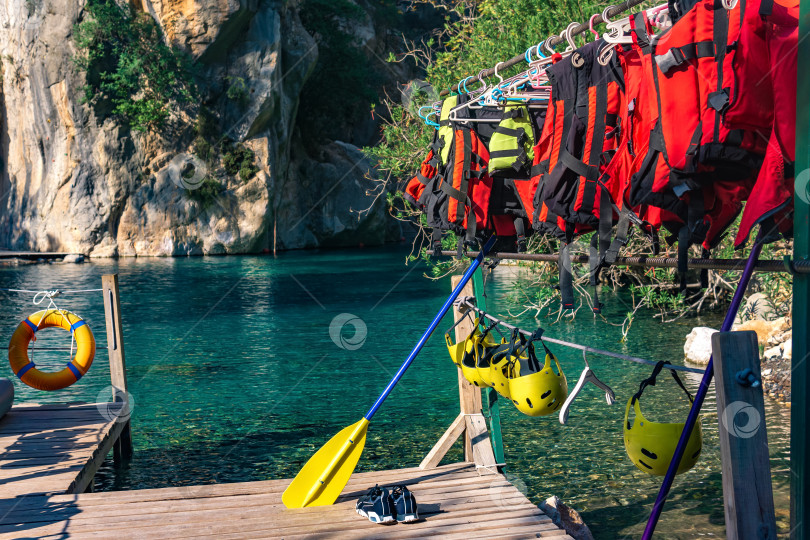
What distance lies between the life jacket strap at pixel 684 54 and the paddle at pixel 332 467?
5.29 feet

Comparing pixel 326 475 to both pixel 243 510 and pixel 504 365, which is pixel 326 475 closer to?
pixel 243 510

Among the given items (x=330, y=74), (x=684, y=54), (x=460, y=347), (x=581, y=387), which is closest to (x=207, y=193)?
(x=330, y=74)

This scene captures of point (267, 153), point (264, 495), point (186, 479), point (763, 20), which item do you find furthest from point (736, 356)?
point (267, 153)

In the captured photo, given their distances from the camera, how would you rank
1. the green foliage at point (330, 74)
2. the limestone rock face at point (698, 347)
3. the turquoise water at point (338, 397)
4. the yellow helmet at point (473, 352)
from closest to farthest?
the yellow helmet at point (473, 352) < the turquoise water at point (338, 397) < the limestone rock face at point (698, 347) < the green foliage at point (330, 74)

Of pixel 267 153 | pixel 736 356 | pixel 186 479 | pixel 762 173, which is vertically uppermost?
pixel 267 153

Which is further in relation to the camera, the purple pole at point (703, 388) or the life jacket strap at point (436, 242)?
the life jacket strap at point (436, 242)

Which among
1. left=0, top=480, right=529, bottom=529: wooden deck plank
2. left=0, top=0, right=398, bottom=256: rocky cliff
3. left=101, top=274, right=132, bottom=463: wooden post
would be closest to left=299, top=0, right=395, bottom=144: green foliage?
left=0, top=0, right=398, bottom=256: rocky cliff

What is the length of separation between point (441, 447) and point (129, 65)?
24.9m

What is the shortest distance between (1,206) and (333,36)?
598 inches

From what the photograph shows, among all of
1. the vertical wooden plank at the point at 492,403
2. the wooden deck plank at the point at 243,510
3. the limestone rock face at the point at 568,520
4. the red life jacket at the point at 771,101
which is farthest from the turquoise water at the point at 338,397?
the red life jacket at the point at 771,101

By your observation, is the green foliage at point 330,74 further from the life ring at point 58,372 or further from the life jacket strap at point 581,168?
the life jacket strap at point 581,168

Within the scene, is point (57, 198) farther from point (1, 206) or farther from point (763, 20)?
point (763, 20)

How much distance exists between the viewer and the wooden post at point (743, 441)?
5.18ft

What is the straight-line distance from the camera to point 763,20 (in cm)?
194
